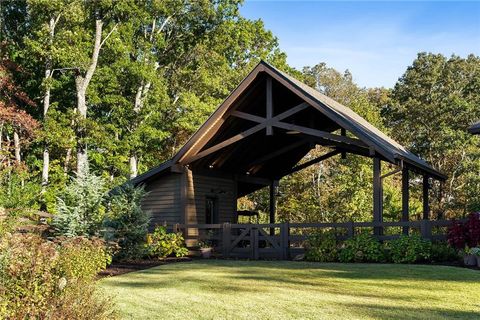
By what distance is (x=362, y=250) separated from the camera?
1530 centimetres

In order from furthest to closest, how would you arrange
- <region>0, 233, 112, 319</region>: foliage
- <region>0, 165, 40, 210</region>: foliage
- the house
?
<region>0, 165, 40, 210</region>: foliage, the house, <region>0, 233, 112, 319</region>: foliage

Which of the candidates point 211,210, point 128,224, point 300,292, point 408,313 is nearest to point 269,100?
point 128,224

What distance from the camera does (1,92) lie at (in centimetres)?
2792

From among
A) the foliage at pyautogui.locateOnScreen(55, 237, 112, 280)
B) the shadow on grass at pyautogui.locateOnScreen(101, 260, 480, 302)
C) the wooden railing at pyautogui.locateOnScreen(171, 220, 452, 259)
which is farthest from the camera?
the wooden railing at pyautogui.locateOnScreen(171, 220, 452, 259)

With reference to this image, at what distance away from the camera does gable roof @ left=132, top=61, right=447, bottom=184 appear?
1535 centimetres

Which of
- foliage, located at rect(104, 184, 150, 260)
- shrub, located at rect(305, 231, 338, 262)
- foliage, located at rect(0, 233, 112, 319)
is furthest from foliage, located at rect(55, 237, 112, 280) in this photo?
shrub, located at rect(305, 231, 338, 262)

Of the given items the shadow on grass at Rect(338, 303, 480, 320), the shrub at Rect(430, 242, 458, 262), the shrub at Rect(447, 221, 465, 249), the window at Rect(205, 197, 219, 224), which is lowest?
the shadow on grass at Rect(338, 303, 480, 320)

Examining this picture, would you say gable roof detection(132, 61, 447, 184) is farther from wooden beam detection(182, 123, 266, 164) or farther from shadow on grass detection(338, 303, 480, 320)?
shadow on grass detection(338, 303, 480, 320)

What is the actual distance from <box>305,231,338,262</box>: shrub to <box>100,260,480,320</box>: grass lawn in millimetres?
1557

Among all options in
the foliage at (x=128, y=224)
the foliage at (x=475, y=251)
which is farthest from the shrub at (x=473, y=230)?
the foliage at (x=128, y=224)

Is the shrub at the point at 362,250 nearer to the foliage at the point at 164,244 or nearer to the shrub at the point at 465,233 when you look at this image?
the shrub at the point at 465,233

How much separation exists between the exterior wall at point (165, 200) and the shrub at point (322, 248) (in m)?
5.62

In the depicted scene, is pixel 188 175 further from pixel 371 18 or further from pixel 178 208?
pixel 371 18

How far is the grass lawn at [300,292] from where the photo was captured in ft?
26.2
